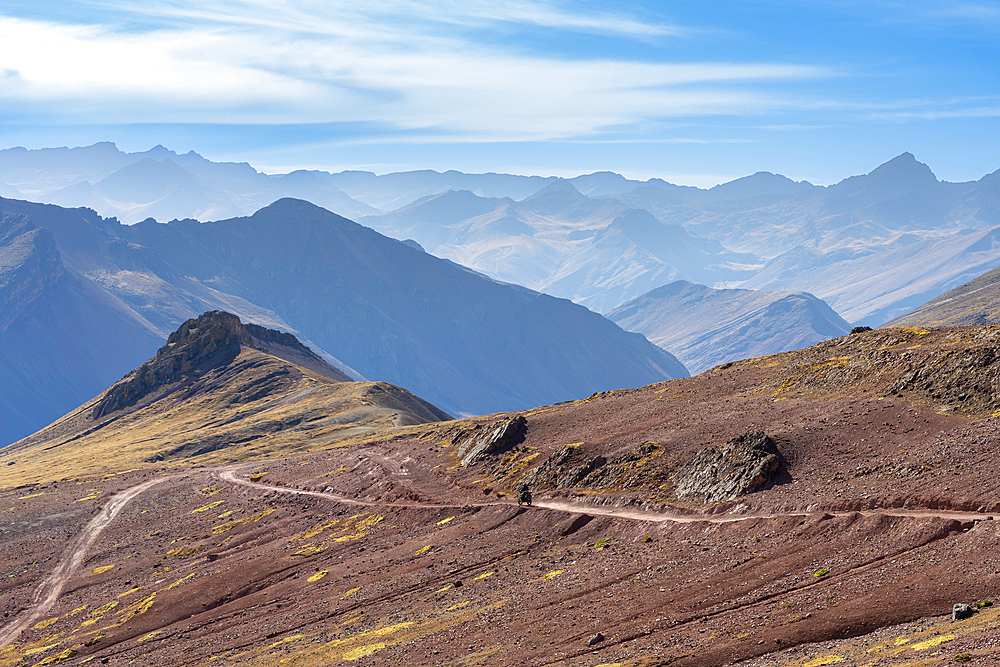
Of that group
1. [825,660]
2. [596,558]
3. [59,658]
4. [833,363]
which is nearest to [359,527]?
[59,658]

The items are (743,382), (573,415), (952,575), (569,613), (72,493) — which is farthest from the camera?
(72,493)

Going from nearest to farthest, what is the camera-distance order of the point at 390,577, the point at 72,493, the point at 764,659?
the point at 764,659
the point at 390,577
the point at 72,493

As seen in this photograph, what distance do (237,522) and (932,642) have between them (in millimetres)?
96219

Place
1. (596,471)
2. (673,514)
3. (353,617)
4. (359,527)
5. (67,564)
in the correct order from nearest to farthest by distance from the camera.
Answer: (353,617) < (673,514) < (596,471) < (359,527) < (67,564)

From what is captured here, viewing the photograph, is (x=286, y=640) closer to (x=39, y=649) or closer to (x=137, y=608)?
(x=137, y=608)

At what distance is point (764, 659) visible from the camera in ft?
129

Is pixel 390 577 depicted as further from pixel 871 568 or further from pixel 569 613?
pixel 871 568

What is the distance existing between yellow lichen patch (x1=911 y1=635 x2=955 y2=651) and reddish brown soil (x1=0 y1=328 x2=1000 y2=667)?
17 centimetres

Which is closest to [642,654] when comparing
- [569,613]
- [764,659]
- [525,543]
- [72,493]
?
[764,659]

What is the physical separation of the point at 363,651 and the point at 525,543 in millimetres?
21663

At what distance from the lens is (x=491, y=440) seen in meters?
112

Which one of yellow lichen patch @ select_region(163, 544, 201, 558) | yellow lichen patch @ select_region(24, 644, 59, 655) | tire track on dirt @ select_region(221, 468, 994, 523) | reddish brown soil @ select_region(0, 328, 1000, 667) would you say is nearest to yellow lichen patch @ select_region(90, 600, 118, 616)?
reddish brown soil @ select_region(0, 328, 1000, 667)

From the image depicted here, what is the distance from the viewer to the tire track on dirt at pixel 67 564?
8707 cm

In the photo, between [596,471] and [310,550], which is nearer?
[596,471]
